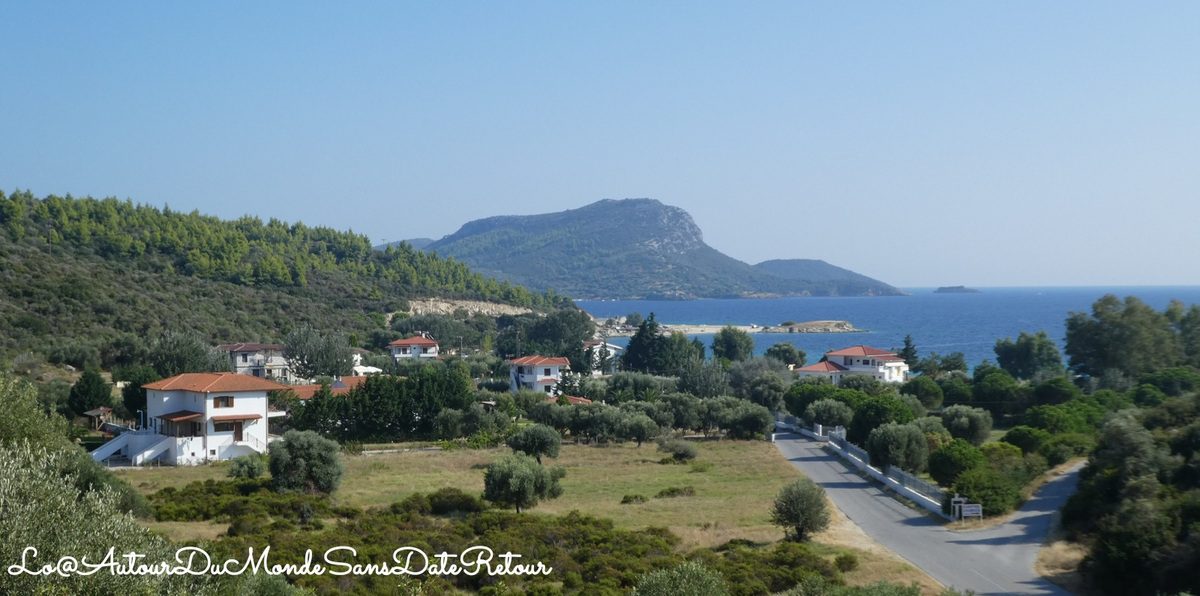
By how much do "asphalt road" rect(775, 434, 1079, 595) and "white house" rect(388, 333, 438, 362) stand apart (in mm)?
54610

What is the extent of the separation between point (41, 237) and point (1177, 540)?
95236 millimetres

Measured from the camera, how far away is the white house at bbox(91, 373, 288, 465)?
38719 millimetres

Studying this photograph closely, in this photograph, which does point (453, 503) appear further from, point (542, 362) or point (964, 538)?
point (542, 362)

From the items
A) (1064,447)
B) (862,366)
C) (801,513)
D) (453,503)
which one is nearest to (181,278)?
(862,366)

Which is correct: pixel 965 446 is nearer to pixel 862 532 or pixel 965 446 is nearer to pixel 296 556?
pixel 862 532

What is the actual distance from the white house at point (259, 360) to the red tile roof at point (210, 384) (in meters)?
26.7

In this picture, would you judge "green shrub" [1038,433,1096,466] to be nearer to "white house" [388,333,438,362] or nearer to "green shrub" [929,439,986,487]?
"green shrub" [929,439,986,487]

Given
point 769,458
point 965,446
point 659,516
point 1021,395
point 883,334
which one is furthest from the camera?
point 883,334

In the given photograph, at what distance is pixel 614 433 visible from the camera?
153ft

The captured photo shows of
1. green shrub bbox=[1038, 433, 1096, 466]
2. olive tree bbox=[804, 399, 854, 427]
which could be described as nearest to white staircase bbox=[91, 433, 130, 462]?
olive tree bbox=[804, 399, 854, 427]

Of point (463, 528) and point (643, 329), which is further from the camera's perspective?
point (643, 329)

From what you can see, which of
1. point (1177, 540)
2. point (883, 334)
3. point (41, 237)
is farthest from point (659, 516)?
point (883, 334)

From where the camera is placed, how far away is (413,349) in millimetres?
85062

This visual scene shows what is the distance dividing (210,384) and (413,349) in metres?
44.9
